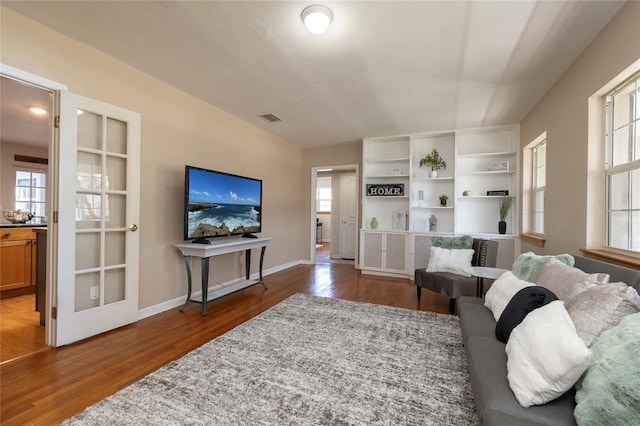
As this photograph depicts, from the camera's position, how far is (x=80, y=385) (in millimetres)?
1837

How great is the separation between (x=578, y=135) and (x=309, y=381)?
2959mm

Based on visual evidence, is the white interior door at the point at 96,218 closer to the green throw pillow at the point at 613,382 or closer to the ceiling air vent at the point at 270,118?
the ceiling air vent at the point at 270,118

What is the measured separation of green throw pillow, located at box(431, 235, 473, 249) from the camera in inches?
139

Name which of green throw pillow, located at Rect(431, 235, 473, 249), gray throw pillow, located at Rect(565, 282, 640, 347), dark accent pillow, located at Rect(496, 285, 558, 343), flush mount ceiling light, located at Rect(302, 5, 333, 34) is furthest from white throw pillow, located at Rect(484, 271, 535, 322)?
flush mount ceiling light, located at Rect(302, 5, 333, 34)

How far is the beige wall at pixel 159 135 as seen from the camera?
2230 millimetres

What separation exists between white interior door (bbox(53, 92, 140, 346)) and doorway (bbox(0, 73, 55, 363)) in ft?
0.60

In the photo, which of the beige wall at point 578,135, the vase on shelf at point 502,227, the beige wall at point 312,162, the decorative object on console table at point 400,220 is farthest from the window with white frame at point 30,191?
the vase on shelf at point 502,227

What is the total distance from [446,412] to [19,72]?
3641 millimetres

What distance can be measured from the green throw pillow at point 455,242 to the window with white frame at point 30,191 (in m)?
7.09

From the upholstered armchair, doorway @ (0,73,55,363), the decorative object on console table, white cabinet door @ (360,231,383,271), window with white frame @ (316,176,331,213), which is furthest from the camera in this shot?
window with white frame @ (316,176,331,213)

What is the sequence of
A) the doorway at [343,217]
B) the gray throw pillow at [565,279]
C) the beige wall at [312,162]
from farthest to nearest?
the doorway at [343,217] < the beige wall at [312,162] < the gray throw pillow at [565,279]

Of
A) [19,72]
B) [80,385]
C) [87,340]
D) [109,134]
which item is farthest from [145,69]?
[80,385]

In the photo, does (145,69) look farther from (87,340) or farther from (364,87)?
(87,340)

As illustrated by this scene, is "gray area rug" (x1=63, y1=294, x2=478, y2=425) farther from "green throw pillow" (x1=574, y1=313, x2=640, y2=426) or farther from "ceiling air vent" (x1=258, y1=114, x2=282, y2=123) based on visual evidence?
"ceiling air vent" (x1=258, y1=114, x2=282, y2=123)
